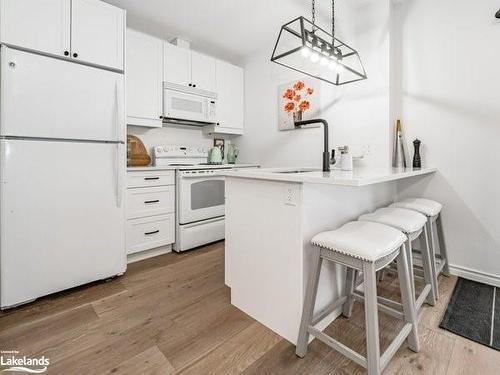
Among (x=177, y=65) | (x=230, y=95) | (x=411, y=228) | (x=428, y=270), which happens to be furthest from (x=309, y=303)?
(x=230, y=95)

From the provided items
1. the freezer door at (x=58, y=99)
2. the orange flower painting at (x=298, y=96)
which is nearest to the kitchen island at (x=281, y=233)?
the freezer door at (x=58, y=99)

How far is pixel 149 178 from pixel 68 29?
135 cm

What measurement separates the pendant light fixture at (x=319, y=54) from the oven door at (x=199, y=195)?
4.83ft

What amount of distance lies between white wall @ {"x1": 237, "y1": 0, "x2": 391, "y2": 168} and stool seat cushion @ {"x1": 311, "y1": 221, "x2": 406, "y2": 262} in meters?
1.37

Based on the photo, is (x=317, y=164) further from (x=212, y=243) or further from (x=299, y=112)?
(x=212, y=243)

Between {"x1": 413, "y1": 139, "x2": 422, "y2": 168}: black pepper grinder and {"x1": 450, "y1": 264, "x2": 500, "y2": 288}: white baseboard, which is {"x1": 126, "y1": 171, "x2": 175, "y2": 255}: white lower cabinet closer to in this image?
{"x1": 413, "y1": 139, "x2": 422, "y2": 168}: black pepper grinder

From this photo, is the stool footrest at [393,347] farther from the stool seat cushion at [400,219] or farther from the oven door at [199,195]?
the oven door at [199,195]

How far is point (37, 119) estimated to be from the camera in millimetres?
1805

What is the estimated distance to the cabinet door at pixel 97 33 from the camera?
1.97 meters

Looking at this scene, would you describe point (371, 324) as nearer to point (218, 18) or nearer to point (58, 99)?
point (58, 99)

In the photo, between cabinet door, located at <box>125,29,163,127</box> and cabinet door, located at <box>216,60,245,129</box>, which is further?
cabinet door, located at <box>216,60,245,129</box>

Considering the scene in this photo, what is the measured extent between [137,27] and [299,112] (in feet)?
6.74

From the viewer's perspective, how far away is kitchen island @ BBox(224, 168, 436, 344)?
1.37m

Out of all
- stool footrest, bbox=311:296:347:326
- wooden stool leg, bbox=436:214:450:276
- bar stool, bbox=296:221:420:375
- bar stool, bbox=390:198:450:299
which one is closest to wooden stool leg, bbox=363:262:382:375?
bar stool, bbox=296:221:420:375
